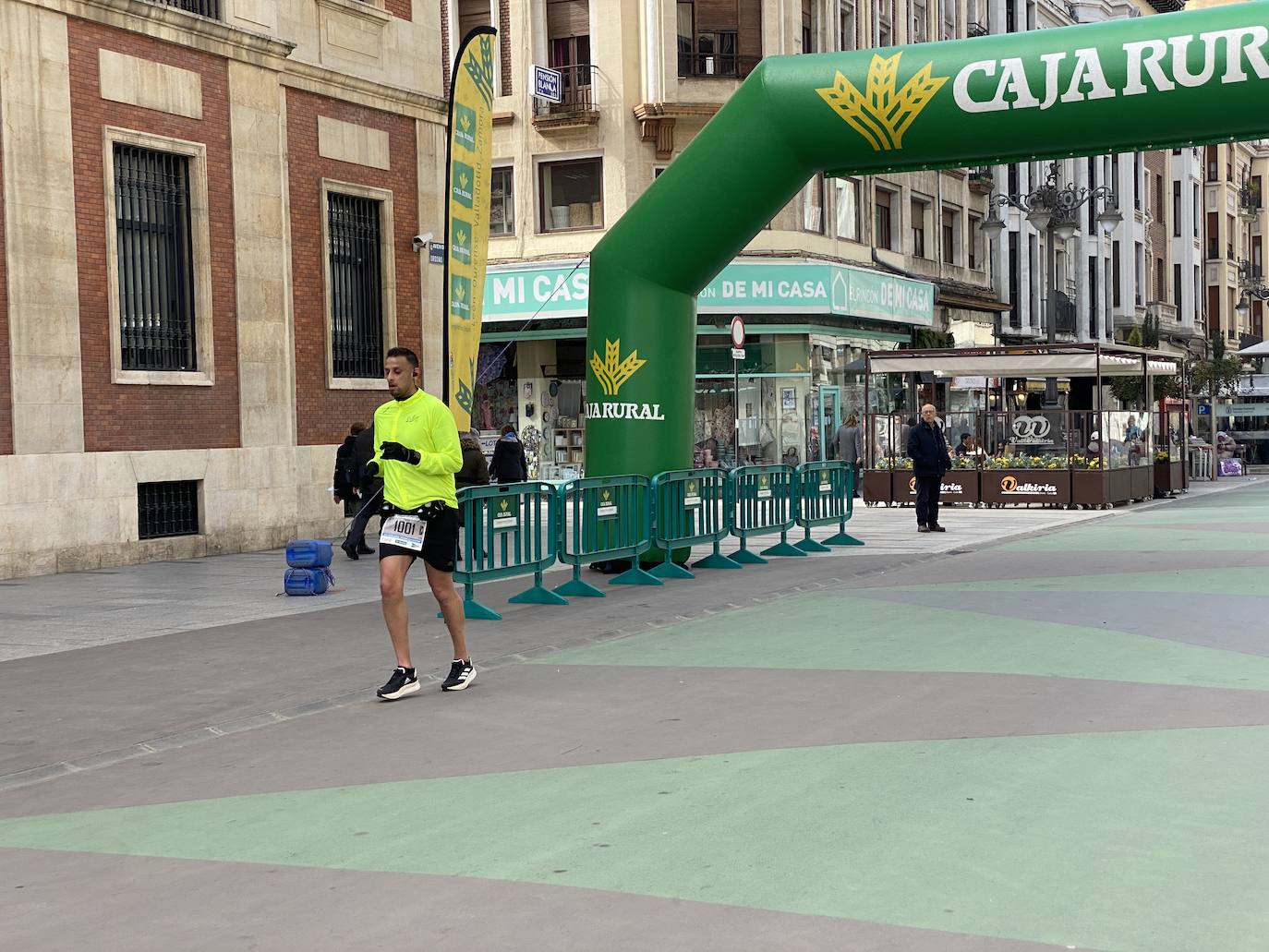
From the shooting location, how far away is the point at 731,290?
33.1 m

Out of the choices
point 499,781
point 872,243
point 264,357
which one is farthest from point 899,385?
point 499,781

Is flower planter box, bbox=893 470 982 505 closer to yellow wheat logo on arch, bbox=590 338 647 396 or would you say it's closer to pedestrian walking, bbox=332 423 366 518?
pedestrian walking, bbox=332 423 366 518

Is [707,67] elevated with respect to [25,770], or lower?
elevated

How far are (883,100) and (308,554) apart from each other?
671 cm

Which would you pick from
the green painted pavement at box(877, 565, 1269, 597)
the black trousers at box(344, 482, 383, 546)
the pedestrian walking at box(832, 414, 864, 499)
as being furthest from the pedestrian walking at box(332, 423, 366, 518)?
the pedestrian walking at box(832, 414, 864, 499)

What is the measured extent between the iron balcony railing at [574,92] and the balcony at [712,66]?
197 centimetres

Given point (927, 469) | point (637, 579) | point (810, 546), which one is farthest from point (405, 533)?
point (927, 469)

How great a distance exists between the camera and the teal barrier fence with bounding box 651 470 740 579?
15.6 meters

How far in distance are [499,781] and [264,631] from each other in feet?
18.5

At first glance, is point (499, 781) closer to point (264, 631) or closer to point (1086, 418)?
point (264, 631)

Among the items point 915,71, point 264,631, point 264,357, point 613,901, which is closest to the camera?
point 613,901

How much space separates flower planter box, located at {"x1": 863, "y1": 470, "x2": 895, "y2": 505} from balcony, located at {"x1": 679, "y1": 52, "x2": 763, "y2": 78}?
10.1 meters

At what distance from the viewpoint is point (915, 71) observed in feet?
47.5

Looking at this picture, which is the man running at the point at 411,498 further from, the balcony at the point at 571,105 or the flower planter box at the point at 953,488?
the balcony at the point at 571,105
